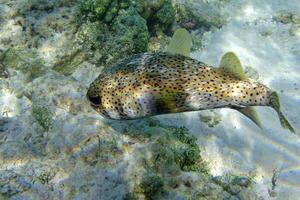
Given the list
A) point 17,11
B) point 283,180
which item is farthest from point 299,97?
point 17,11

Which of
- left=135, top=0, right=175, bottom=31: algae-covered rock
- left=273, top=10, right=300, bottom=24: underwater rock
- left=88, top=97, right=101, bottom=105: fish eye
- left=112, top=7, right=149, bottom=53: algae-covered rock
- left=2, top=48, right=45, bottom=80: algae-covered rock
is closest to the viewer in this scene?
left=88, top=97, right=101, bottom=105: fish eye

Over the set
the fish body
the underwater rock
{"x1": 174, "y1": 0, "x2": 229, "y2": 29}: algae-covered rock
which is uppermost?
the fish body

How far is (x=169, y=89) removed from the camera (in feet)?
9.53

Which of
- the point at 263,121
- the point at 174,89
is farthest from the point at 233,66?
the point at 263,121

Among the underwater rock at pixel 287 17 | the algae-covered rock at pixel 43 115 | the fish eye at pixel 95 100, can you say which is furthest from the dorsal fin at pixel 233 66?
the underwater rock at pixel 287 17

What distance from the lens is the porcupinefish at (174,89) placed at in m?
2.90

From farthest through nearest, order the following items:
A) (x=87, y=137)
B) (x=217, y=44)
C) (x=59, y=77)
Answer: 1. (x=217, y=44)
2. (x=59, y=77)
3. (x=87, y=137)

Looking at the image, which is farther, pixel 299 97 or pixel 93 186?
pixel 299 97

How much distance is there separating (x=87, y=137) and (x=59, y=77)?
1551mm

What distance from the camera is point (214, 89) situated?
290cm

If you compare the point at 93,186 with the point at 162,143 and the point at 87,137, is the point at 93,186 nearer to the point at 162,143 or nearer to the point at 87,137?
the point at 87,137

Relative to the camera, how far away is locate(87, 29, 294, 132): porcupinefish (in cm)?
290

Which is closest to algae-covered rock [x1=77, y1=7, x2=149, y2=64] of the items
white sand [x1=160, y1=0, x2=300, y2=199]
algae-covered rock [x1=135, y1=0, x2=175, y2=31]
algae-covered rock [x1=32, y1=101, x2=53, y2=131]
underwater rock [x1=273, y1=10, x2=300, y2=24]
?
algae-covered rock [x1=135, y1=0, x2=175, y2=31]

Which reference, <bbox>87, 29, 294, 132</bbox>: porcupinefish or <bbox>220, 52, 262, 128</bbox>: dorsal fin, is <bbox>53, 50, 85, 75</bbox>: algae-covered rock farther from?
<bbox>220, 52, 262, 128</bbox>: dorsal fin
